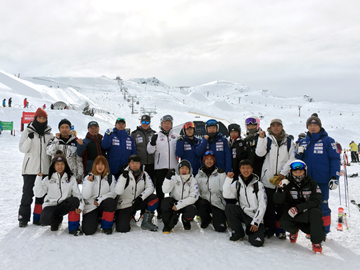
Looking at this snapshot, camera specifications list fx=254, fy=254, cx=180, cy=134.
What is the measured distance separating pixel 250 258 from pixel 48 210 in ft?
9.55

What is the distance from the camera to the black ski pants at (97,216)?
12.3 ft

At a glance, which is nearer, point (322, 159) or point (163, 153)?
point (322, 159)

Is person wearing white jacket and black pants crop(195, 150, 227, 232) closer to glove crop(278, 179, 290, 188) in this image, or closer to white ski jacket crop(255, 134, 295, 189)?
white ski jacket crop(255, 134, 295, 189)

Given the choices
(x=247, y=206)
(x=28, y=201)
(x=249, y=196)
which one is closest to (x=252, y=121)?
(x=249, y=196)

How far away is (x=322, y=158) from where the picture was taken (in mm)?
3777

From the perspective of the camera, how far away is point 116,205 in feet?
12.9

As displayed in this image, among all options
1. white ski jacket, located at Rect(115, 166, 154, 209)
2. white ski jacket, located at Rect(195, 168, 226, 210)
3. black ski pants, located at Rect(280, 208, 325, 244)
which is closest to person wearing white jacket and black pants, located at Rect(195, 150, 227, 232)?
white ski jacket, located at Rect(195, 168, 226, 210)

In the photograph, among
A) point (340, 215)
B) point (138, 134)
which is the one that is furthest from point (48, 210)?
point (340, 215)

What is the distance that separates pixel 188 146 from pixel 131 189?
1.29 metres

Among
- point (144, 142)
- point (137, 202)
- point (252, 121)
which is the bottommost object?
point (137, 202)

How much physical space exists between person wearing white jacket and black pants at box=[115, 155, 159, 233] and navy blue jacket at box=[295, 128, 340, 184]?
2.50 m

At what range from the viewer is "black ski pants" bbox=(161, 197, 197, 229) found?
3.95 metres

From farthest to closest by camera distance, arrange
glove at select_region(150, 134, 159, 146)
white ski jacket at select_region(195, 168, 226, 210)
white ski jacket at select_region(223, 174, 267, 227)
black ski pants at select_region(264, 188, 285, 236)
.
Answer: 1. glove at select_region(150, 134, 159, 146)
2. white ski jacket at select_region(195, 168, 226, 210)
3. black ski pants at select_region(264, 188, 285, 236)
4. white ski jacket at select_region(223, 174, 267, 227)

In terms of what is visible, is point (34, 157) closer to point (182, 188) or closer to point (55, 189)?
point (55, 189)
